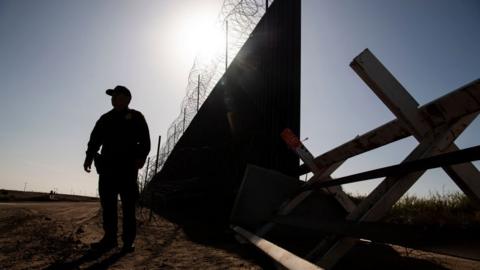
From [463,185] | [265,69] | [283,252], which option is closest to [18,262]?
[283,252]

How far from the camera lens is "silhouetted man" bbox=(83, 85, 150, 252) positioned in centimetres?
254

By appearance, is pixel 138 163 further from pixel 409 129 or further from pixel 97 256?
pixel 409 129

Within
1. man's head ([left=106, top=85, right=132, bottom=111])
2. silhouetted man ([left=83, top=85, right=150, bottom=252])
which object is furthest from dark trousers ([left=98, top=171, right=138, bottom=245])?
man's head ([left=106, top=85, right=132, bottom=111])

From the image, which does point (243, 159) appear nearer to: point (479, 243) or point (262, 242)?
point (262, 242)

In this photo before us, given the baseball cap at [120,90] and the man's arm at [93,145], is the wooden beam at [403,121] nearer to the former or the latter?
the baseball cap at [120,90]

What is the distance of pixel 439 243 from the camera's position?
36.7 inches

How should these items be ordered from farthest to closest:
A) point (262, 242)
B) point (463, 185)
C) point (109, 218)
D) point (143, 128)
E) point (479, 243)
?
point (143, 128)
point (109, 218)
point (262, 242)
point (463, 185)
point (479, 243)

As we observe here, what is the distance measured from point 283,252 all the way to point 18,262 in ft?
5.41

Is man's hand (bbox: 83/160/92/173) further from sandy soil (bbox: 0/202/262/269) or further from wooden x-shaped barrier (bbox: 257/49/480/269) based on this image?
wooden x-shaped barrier (bbox: 257/49/480/269)

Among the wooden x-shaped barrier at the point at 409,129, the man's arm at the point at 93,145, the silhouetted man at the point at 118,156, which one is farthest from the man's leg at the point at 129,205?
the wooden x-shaped barrier at the point at 409,129

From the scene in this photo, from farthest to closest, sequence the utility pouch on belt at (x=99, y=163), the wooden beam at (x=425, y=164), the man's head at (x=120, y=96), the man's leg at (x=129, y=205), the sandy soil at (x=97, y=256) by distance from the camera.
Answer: the man's head at (x=120, y=96) → the utility pouch on belt at (x=99, y=163) → the man's leg at (x=129, y=205) → the sandy soil at (x=97, y=256) → the wooden beam at (x=425, y=164)

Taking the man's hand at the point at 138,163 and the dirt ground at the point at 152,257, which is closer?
the dirt ground at the point at 152,257

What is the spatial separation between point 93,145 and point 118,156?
0.95 feet

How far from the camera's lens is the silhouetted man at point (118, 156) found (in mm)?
2537
